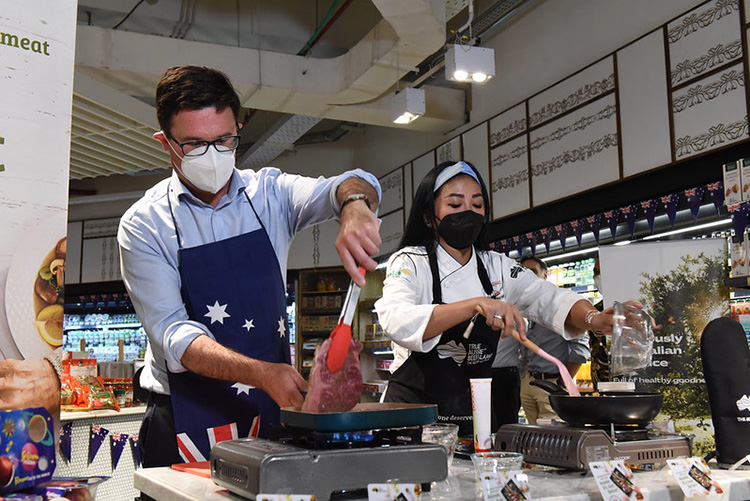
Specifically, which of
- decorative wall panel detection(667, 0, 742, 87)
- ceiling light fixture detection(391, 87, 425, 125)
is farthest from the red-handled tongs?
ceiling light fixture detection(391, 87, 425, 125)

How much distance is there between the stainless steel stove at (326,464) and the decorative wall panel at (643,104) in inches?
172

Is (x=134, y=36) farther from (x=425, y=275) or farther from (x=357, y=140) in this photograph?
(x=425, y=275)

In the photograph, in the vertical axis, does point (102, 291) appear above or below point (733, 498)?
above

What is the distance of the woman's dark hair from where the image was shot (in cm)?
267

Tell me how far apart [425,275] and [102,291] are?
400 inches

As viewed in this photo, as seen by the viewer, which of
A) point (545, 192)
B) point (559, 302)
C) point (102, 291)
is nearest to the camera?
point (559, 302)

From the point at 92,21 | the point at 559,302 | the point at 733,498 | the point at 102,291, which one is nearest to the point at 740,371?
the point at 733,498

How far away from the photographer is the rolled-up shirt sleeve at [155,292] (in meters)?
1.79

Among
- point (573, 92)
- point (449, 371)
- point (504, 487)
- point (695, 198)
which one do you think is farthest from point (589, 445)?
point (573, 92)

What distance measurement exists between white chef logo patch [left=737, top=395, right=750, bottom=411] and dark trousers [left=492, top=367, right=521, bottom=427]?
102cm

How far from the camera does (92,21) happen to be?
7398 millimetres

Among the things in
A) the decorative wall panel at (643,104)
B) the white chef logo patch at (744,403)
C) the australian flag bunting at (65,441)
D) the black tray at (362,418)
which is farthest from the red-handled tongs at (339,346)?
the decorative wall panel at (643,104)

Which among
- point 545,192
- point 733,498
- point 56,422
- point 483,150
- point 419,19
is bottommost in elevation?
point 733,498

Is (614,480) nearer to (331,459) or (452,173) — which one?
(331,459)
